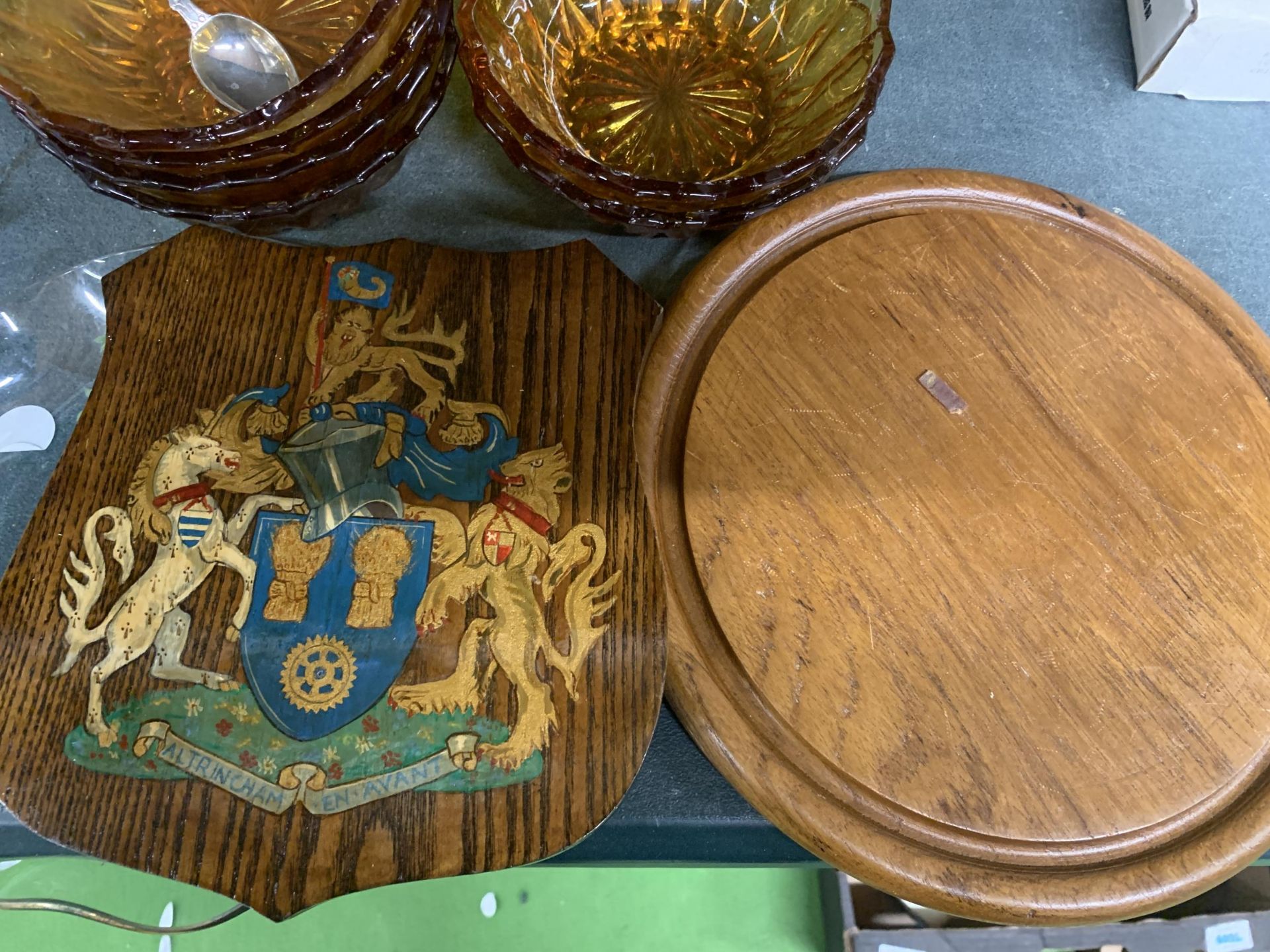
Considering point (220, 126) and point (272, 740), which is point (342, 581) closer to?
point (272, 740)

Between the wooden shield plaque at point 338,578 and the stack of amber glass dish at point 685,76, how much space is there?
0.08 meters

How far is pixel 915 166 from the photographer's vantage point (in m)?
0.57

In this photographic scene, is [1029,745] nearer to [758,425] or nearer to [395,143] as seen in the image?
[758,425]

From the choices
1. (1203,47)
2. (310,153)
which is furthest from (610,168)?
(1203,47)

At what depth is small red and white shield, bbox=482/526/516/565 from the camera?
42cm

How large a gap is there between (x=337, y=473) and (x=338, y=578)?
57mm

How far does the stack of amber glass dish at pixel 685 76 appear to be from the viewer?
0.46m

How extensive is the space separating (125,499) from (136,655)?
8 cm

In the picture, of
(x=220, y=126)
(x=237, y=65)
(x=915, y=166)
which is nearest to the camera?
(x=220, y=126)

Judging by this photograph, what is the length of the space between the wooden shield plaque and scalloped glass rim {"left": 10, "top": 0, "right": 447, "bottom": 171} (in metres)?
0.09

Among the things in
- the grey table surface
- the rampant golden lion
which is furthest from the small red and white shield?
the grey table surface

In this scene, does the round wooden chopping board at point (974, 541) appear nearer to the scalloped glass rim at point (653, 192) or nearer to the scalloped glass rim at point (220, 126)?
the scalloped glass rim at point (653, 192)

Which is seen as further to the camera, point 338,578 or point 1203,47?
point 1203,47

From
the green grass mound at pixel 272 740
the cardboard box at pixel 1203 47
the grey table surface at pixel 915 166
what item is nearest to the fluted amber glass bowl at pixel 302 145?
the grey table surface at pixel 915 166
